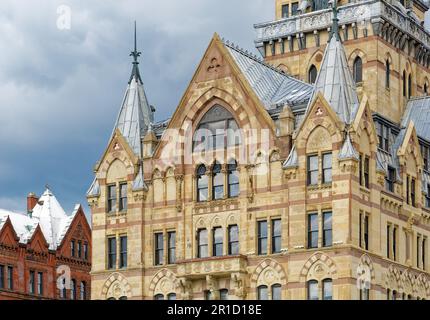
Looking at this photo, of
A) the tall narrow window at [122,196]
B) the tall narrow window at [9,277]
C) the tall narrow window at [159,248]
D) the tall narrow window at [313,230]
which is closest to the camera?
the tall narrow window at [313,230]

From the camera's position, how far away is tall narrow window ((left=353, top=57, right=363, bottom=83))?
285 ft

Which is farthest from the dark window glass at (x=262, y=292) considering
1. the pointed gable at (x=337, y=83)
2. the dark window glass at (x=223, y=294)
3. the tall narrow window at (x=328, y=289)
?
the pointed gable at (x=337, y=83)

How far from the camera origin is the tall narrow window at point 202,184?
78.2 meters

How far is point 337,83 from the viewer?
2960 inches

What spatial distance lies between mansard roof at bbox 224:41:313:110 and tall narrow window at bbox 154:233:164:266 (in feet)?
36.5

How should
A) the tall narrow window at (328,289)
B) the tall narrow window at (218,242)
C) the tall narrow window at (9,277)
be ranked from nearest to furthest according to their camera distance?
the tall narrow window at (328,289), the tall narrow window at (218,242), the tall narrow window at (9,277)

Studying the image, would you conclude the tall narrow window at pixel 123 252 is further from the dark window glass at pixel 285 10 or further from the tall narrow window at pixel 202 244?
the dark window glass at pixel 285 10

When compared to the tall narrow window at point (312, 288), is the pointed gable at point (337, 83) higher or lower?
higher

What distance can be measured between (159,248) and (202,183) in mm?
5256

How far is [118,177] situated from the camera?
81.8m

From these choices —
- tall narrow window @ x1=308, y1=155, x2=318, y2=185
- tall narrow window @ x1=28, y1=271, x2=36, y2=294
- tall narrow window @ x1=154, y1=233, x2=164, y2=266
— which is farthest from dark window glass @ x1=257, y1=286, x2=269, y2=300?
tall narrow window @ x1=28, y1=271, x2=36, y2=294

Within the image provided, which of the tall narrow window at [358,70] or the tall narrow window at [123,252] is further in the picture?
the tall narrow window at [358,70]

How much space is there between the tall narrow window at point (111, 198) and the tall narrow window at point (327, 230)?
16.3 m
